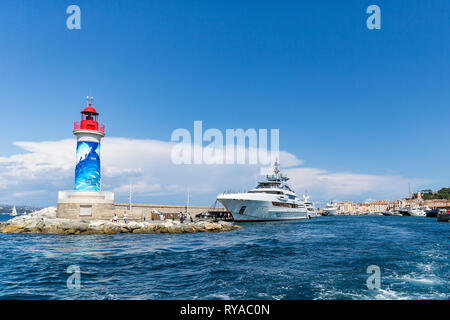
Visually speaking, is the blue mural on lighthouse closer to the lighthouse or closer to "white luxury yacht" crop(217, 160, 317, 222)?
the lighthouse

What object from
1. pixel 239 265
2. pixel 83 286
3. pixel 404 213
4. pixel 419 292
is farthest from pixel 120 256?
pixel 404 213

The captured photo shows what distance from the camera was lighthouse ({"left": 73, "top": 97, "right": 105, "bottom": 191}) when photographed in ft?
112

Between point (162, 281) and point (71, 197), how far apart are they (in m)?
26.9

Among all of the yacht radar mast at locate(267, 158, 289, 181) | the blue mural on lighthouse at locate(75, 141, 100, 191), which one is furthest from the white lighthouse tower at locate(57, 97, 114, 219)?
the yacht radar mast at locate(267, 158, 289, 181)

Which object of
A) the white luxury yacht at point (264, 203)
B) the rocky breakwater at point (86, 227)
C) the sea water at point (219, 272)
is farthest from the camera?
the white luxury yacht at point (264, 203)

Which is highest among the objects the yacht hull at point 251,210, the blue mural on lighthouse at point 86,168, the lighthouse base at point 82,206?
the blue mural on lighthouse at point 86,168

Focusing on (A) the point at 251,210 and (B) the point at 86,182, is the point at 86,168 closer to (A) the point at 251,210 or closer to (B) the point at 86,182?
(B) the point at 86,182

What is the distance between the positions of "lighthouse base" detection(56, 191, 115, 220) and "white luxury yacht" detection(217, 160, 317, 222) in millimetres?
24016

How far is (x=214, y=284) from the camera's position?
1206 centimetres

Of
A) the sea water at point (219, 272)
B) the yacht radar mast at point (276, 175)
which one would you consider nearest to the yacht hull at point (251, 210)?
the yacht radar mast at point (276, 175)

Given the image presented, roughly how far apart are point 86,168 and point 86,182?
1.72 meters

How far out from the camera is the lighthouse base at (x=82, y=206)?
111ft

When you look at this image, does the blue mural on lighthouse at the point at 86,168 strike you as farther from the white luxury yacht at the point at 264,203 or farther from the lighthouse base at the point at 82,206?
the white luxury yacht at the point at 264,203
